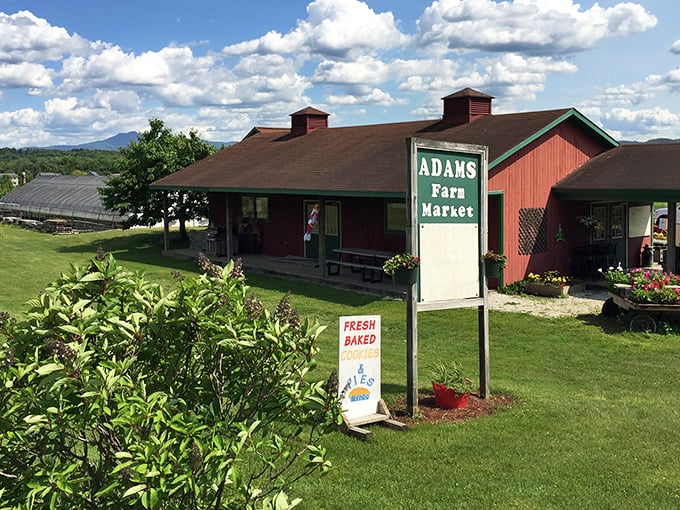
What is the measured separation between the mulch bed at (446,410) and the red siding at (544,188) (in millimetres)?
9934

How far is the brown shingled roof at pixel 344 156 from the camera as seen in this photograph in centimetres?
1927

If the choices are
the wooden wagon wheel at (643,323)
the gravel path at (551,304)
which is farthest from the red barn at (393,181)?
the wooden wagon wheel at (643,323)

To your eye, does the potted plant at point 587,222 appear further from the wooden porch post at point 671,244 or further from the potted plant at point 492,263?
the potted plant at point 492,263

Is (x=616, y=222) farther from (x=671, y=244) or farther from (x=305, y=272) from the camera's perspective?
(x=305, y=272)

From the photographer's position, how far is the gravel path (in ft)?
53.3

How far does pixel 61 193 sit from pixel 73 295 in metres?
48.0

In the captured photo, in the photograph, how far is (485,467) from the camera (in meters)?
6.82

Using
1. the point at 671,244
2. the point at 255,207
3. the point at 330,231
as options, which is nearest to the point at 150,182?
the point at 255,207

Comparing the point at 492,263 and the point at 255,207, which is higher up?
the point at 255,207

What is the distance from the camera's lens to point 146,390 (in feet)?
12.2

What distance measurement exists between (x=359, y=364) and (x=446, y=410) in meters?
1.42

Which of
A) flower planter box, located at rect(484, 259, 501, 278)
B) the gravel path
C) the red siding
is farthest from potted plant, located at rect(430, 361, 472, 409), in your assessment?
the red siding

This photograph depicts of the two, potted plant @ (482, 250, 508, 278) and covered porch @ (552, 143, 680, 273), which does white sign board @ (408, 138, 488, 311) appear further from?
covered porch @ (552, 143, 680, 273)

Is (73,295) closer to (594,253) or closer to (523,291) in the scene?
(523,291)
